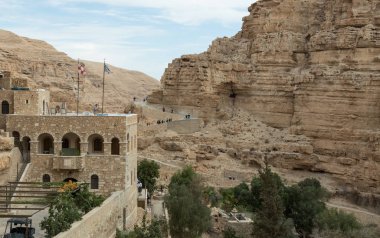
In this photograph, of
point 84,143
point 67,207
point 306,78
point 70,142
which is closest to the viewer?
point 67,207

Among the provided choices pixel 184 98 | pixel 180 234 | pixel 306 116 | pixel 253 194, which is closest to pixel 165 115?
pixel 184 98

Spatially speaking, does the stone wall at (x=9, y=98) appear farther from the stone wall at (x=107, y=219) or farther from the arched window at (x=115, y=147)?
the stone wall at (x=107, y=219)

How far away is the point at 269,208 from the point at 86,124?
9.78m

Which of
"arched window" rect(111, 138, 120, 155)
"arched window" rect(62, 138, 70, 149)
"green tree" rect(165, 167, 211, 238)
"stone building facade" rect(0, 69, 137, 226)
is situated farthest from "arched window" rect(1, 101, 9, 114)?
"green tree" rect(165, 167, 211, 238)

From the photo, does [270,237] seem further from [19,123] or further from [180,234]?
[19,123]

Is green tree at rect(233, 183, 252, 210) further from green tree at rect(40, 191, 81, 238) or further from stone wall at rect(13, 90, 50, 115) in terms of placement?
green tree at rect(40, 191, 81, 238)

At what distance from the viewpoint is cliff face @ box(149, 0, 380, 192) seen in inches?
1935

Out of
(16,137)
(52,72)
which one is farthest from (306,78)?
(16,137)

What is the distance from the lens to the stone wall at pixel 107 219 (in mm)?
17117

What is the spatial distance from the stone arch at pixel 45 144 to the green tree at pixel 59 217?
6843mm

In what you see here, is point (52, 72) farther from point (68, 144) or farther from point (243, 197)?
point (68, 144)

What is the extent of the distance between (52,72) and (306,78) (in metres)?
31.0

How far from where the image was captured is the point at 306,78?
5253 cm

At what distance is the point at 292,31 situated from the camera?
190 feet
